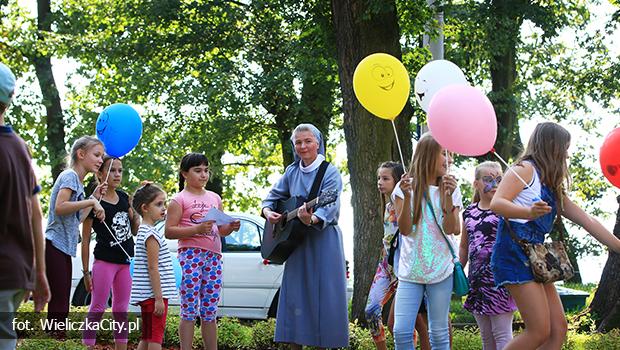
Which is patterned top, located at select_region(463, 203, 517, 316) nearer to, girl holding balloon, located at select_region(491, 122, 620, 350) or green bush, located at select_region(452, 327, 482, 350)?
girl holding balloon, located at select_region(491, 122, 620, 350)

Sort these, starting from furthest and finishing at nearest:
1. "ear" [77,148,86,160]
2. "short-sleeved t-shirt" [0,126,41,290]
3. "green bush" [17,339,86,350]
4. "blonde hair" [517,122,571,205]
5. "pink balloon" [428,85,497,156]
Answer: "green bush" [17,339,86,350], "ear" [77,148,86,160], "pink balloon" [428,85,497,156], "blonde hair" [517,122,571,205], "short-sleeved t-shirt" [0,126,41,290]

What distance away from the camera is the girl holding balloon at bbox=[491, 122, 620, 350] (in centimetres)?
611

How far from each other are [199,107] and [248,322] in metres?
9.02

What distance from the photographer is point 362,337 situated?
9234mm

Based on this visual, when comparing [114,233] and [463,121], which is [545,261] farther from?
[114,233]

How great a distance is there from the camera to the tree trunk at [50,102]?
81.4 feet

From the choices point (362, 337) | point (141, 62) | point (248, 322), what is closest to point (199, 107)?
point (141, 62)

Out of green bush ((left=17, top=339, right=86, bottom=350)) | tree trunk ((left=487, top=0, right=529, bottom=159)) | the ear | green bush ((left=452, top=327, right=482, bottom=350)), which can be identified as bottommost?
green bush ((left=452, top=327, right=482, bottom=350))

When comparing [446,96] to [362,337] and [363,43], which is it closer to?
[362,337]

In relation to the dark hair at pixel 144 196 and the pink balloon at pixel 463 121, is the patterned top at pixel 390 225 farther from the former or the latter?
the dark hair at pixel 144 196

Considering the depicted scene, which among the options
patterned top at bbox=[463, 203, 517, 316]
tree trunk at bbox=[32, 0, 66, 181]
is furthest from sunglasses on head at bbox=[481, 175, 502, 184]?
tree trunk at bbox=[32, 0, 66, 181]

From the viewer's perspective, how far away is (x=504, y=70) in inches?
843

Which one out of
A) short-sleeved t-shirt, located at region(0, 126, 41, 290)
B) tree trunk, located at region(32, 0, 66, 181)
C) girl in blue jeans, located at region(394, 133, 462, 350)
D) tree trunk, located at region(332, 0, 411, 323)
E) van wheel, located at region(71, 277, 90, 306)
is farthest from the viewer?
tree trunk, located at region(32, 0, 66, 181)

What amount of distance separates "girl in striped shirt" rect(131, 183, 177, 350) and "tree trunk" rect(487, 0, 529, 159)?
962 cm
